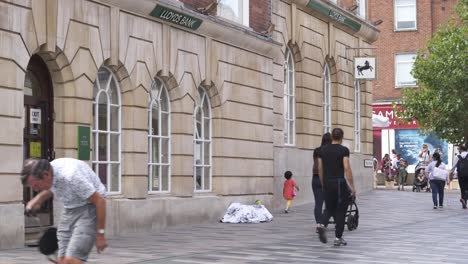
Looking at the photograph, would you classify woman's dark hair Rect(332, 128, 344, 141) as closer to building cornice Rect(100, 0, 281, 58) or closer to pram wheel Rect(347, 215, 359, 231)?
pram wheel Rect(347, 215, 359, 231)

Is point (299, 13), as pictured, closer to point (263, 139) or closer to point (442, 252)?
point (263, 139)

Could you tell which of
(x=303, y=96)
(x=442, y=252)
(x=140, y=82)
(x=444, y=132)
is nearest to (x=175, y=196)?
(x=140, y=82)

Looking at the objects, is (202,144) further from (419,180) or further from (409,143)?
(409,143)

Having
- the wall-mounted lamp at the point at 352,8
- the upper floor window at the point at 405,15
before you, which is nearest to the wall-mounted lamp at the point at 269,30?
the wall-mounted lamp at the point at 352,8

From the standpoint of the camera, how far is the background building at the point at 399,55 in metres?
49.2

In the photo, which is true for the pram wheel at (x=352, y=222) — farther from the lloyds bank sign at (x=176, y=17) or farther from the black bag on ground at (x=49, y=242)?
the black bag on ground at (x=49, y=242)

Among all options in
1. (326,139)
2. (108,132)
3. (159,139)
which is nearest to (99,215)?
(326,139)

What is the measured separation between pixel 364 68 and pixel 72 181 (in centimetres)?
2341

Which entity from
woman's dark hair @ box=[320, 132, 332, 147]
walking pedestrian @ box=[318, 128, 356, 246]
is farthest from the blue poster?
walking pedestrian @ box=[318, 128, 356, 246]

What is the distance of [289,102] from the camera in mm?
25828

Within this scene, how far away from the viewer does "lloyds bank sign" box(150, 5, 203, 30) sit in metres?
17.7

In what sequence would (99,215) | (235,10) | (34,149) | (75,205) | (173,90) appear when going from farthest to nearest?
(235,10) → (173,90) → (34,149) → (75,205) → (99,215)

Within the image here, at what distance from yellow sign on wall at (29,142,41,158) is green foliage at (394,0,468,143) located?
27.7 m

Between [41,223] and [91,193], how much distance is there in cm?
803
